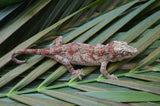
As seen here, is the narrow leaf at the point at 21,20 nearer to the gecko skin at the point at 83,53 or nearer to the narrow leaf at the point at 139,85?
the gecko skin at the point at 83,53

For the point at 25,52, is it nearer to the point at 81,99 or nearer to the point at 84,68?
the point at 84,68

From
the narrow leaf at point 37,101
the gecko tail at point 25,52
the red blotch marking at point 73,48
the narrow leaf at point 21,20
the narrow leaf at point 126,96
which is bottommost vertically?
the narrow leaf at point 126,96

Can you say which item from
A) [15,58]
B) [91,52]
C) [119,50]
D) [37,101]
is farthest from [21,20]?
[119,50]

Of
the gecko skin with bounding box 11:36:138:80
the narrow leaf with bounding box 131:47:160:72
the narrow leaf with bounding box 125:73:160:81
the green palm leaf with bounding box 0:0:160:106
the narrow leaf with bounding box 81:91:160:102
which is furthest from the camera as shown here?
the gecko skin with bounding box 11:36:138:80

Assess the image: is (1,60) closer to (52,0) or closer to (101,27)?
(52,0)

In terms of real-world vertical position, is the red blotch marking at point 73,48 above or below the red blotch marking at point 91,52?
above

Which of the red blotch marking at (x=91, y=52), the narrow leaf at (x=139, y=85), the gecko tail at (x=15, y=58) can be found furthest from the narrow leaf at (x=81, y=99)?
the red blotch marking at (x=91, y=52)

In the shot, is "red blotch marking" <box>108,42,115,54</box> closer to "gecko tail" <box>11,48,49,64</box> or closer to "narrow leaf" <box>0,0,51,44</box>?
"gecko tail" <box>11,48,49,64</box>

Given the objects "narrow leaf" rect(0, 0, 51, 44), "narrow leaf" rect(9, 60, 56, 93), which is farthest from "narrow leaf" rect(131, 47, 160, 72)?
"narrow leaf" rect(0, 0, 51, 44)
